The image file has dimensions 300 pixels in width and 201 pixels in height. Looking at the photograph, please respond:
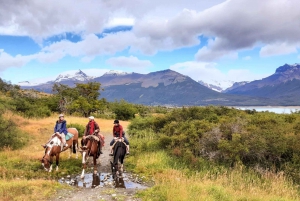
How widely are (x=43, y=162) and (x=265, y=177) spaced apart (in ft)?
34.6

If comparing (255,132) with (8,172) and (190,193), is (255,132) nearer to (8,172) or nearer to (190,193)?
(190,193)

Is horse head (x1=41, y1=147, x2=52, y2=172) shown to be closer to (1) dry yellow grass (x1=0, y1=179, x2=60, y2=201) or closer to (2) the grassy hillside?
(1) dry yellow grass (x1=0, y1=179, x2=60, y2=201)

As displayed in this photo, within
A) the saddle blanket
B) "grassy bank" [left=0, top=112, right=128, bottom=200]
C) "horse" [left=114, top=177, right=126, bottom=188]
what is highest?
the saddle blanket

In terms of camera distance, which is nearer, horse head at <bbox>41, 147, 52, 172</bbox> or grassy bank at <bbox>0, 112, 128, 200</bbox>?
grassy bank at <bbox>0, 112, 128, 200</bbox>

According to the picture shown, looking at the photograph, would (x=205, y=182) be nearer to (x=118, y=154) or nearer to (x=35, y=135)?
(x=118, y=154)

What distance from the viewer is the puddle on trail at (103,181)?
11023 millimetres

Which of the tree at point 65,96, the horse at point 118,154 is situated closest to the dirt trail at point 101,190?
the horse at point 118,154

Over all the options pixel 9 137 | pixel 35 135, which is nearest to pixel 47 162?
pixel 9 137

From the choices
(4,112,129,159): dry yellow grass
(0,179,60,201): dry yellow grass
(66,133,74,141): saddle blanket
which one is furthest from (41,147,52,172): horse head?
(4,112,129,159): dry yellow grass

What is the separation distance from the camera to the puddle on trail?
1102 cm

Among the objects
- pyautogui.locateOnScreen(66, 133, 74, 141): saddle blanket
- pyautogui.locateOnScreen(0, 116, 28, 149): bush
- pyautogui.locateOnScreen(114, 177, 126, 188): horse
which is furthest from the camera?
pyautogui.locateOnScreen(0, 116, 28, 149): bush

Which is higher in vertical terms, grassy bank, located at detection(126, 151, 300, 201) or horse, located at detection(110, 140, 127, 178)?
horse, located at detection(110, 140, 127, 178)

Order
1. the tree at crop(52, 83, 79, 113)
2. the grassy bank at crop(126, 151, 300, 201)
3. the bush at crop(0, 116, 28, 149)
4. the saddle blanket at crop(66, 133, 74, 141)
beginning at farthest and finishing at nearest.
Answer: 1. the tree at crop(52, 83, 79, 113)
2. the bush at crop(0, 116, 28, 149)
3. the saddle blanket at crop(66, 133, 74, 141)
4. the grassy bank at crop(126, 151, 300, 201)

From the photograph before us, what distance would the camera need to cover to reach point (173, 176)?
39.0 ft
